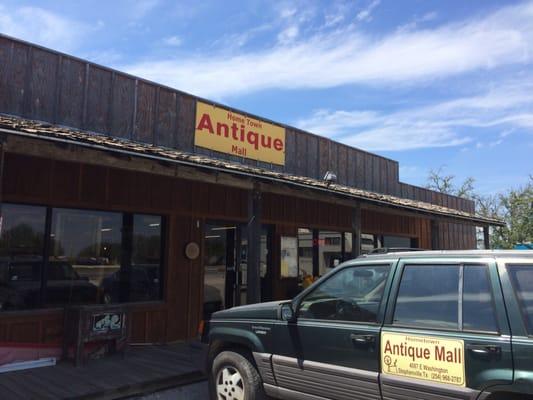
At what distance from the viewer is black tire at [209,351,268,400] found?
187 inches

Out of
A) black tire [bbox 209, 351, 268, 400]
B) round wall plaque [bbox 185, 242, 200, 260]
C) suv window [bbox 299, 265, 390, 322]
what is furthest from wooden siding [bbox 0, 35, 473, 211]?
suv window [bbox 299, 265, 390, 322]

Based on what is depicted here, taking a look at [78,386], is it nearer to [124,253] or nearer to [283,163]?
[124,253]

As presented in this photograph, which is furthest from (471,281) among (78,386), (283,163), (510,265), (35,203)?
(283,163)

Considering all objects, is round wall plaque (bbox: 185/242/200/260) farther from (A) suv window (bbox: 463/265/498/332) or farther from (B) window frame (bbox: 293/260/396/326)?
(A) suv window (bbox: 463/265/498/332)

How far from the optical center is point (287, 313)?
463cm

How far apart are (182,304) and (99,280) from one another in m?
1.68

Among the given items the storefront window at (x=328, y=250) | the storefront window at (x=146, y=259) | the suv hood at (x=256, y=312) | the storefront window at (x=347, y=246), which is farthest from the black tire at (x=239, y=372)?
the storefront window at (x=347, y=246)

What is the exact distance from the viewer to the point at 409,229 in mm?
15625

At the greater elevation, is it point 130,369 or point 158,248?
point 158,248

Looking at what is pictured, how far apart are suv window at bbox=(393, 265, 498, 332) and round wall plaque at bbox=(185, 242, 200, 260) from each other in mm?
5597

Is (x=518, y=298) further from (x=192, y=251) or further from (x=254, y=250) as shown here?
(x=192, y=251)

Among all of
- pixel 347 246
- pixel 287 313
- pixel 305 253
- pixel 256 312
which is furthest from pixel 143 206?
pixel 347 246

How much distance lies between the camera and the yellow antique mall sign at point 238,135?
10141 mm

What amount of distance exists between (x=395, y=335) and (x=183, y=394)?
10.7 feet
